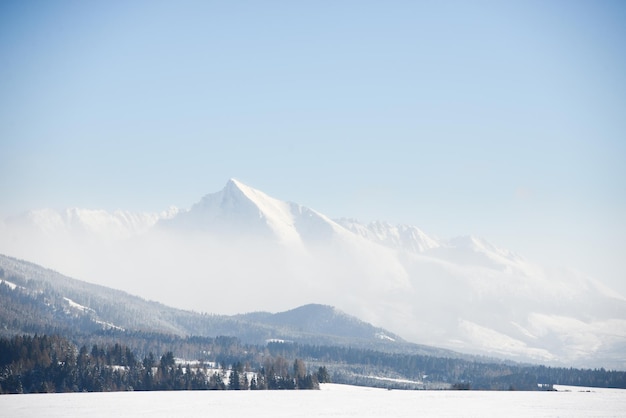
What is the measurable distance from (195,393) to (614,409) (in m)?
85.2

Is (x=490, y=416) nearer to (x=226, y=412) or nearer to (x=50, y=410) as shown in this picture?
(x=226, y=412)

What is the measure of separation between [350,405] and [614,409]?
1729 inches

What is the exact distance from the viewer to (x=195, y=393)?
175m

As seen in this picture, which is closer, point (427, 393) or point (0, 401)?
point (0, 401)

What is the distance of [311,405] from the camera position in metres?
146

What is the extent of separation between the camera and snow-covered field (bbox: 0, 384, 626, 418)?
127688 millimetres

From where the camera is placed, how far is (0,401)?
150750 mm

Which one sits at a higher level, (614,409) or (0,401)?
(614,409)

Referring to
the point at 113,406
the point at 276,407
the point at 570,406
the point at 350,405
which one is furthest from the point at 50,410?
the point at 570,406

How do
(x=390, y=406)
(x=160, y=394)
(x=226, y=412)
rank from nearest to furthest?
Answer: 1. (x=226, y=412)
2. (x=390, y=406)
3. (x=160, y=394)

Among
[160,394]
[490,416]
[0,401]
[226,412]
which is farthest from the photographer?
[160,394]

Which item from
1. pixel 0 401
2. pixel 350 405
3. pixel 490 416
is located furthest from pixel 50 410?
pixel 490 416

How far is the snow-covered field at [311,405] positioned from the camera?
12769 centimetres

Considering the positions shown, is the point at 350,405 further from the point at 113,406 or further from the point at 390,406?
the point at 113,406
